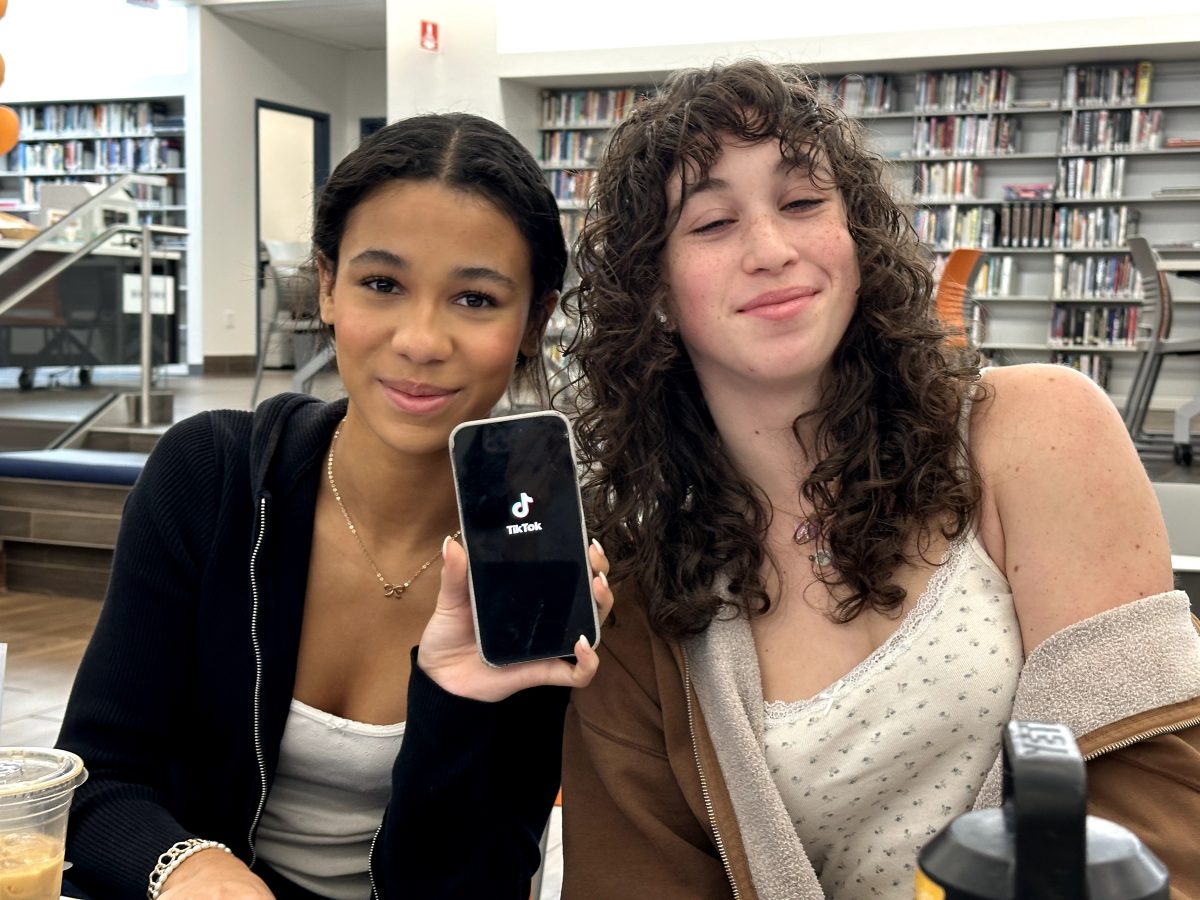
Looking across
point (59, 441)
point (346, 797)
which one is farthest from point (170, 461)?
point (59, 441)

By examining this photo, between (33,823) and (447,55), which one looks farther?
(447,55)

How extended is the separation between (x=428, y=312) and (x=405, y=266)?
0.05 m

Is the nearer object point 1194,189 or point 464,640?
point 464,640

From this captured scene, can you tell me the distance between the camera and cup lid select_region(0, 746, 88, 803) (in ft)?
2.18

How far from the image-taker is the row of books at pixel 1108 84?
25.1 ft

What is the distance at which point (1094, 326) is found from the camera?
801 cm

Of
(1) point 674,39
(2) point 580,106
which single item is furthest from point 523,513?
(2) point 580,106

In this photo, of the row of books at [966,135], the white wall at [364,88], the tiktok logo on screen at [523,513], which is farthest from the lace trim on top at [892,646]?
the white wall at [364,88]

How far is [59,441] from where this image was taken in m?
5.23

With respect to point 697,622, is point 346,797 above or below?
below

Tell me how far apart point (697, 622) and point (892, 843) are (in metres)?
0.24

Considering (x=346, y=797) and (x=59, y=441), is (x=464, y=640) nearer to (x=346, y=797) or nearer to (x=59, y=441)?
(x=346, y=797)

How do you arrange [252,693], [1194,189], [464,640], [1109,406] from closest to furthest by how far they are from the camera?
[464,640] < [1109,406] < [252,693] < [1194,189]

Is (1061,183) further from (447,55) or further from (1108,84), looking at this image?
(447,55)
